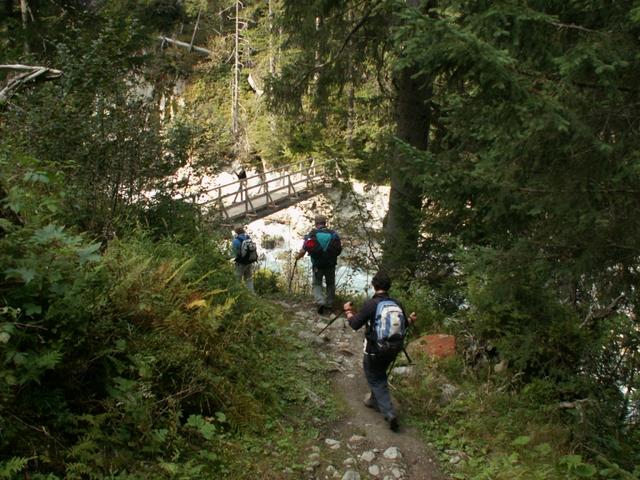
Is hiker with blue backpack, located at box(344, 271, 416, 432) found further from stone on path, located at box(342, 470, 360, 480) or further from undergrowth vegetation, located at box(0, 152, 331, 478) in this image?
stone on path, located at box(342, 470, 360, 480)

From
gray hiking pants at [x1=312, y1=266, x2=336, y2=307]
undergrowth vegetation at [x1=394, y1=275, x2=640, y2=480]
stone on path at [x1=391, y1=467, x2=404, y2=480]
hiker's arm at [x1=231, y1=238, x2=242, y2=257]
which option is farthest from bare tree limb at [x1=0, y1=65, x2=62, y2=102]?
undergrowth vegetation at [x1=394, y1=275, x2=640, y2=480]

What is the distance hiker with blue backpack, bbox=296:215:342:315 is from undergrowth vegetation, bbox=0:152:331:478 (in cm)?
304

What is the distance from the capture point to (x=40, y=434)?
10.3 ft

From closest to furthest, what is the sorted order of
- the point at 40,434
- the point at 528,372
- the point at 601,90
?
the point at 40,434
the point at 601,90
the point at 528,372

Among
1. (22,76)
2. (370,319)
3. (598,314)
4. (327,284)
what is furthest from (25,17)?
(598,314)

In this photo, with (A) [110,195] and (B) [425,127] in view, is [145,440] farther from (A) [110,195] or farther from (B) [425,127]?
(B) [425,127]

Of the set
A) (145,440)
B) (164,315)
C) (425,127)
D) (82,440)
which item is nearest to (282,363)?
(164,315)

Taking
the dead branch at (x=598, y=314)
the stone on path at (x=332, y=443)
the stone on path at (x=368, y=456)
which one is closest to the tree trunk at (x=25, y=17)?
the stone on path at (x=332, y=443)

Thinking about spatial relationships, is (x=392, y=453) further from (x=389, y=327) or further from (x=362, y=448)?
(x=389, y=327)

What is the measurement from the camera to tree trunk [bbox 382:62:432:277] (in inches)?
375

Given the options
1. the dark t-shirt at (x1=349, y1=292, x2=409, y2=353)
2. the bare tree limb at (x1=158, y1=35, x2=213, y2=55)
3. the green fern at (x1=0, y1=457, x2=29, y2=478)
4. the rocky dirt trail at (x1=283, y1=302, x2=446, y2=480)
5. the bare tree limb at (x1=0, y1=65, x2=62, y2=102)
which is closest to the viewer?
the green fern at (x1=0, y1=457, x2=29, y2=478)

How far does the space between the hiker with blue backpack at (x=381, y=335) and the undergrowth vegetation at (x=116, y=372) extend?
1.91ft

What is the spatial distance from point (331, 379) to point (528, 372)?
239 cm

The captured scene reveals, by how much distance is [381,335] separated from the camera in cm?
502
